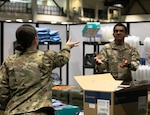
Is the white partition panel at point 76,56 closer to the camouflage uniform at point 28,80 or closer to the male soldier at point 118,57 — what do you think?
the male soldier at point 118,57

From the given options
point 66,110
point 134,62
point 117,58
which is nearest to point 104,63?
point 117,58

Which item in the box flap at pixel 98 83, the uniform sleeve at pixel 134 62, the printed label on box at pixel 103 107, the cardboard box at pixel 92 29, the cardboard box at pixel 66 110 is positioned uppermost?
the cardboard box at pixel 92 29

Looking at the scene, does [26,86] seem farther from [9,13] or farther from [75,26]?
[9,13]

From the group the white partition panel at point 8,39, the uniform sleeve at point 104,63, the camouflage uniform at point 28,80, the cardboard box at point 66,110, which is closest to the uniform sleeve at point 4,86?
the camouflage uniform at point 28,80

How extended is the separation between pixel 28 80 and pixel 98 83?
0.61 meters

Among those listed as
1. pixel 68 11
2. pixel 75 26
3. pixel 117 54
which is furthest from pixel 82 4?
pixel 117 54

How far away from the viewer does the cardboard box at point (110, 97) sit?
2533mm

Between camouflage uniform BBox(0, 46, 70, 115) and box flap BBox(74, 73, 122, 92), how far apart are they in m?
0.34

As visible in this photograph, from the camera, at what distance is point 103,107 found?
2559 millimetres

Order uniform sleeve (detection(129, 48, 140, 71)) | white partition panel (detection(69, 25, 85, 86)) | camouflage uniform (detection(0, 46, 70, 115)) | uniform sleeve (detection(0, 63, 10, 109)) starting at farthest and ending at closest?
white partition panel (detection(69, 25, 85, 86)) < uniform sleeve (detection(129, 48, 140, 71)) < uniform sleeve (detection(0, 63, 10, 109)) < camouflage uniform (detection(0, 46, 70, 115))

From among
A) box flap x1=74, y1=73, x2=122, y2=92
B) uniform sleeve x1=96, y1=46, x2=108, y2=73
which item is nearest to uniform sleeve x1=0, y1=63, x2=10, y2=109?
box flap x1=74, y1=73, x2=122, y2=92

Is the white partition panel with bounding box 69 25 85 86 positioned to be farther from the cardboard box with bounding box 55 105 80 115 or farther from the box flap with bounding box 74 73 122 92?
the box flap with bounding box 74 73 122 92

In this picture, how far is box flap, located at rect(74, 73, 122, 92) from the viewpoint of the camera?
8.48ft

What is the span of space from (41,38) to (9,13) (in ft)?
19.5
